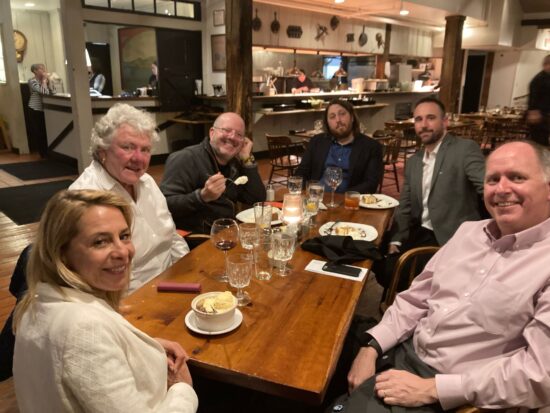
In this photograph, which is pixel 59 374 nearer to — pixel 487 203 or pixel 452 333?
pixel 452 333

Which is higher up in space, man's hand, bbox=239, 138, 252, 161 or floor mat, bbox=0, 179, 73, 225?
man's hand, bbox=239, 138, 252, 161

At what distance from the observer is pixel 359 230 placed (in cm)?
217

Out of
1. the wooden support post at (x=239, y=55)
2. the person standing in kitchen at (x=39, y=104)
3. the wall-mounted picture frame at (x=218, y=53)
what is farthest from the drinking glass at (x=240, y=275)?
the person standing in kitchen at (x=39, y=104)

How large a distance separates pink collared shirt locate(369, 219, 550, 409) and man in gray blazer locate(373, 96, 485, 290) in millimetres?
993

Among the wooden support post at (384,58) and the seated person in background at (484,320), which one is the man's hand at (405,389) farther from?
the wooden support post at (384,58)

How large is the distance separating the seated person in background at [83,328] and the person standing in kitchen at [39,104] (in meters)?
8.01

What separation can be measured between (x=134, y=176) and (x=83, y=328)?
1.17m

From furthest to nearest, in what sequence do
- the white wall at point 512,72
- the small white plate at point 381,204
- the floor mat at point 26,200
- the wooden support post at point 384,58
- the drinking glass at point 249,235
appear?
the white wall at point 512,72
the wooden support post at point 384,58
the floor mat at point 26,200
the small white plate at point 381,204
the drinking glass at point 249,235

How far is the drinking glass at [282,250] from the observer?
1666 millimetres

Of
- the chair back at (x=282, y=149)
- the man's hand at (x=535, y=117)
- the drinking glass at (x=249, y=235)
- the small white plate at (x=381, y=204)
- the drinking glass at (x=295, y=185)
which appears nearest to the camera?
the drinking glass at (x=249, y=235)

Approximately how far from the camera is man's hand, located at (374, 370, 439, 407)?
4.19ft

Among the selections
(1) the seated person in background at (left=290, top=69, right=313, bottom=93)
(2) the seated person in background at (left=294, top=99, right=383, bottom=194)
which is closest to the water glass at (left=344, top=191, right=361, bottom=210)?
(2) the seated person in background at (left=294, top=99, right=383, bottom=194)

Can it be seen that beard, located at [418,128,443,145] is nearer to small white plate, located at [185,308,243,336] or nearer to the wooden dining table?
the wooden dining table

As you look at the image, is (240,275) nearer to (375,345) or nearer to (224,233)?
(224,233)
